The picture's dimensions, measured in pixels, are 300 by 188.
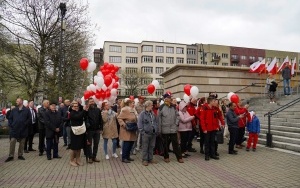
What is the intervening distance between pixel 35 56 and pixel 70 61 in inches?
106

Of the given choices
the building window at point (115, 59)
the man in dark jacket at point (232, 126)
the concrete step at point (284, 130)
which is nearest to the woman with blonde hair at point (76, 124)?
the man in dark jacket at point (232, 126)

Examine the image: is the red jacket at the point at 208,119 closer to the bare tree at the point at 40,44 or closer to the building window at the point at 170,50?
the bare tree at the point at 40,44

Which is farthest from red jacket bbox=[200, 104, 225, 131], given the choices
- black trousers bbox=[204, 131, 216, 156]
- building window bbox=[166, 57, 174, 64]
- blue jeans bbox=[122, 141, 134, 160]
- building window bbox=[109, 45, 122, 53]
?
building window bbox=[166, 57, 174, 64]

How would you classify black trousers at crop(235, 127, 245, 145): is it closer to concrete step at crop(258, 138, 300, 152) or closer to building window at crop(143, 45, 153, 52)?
concrete step at crop(258, 138, 300, 152)

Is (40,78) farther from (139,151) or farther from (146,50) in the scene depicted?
(146,50)

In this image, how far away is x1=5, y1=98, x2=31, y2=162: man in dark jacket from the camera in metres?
9.64

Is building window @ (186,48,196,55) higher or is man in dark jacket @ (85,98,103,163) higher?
building window @ (186,48,196,55)

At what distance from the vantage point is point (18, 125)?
970cm

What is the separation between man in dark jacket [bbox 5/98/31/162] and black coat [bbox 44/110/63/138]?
70cm

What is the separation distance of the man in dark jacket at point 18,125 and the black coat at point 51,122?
702 mm

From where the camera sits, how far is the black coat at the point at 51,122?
981 cm

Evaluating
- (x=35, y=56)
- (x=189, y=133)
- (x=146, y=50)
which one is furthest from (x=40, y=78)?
(x=146, y=50)

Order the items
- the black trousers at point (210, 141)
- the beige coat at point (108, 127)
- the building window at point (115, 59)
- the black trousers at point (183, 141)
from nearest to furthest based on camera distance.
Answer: the black trousers at point (210, 141)
the beige coat at point (108, 127)
the black trousers at point (183, 141)
the building window at point (115, 59)

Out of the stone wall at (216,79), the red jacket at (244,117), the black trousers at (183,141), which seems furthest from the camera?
the stone wall at (216,79)
